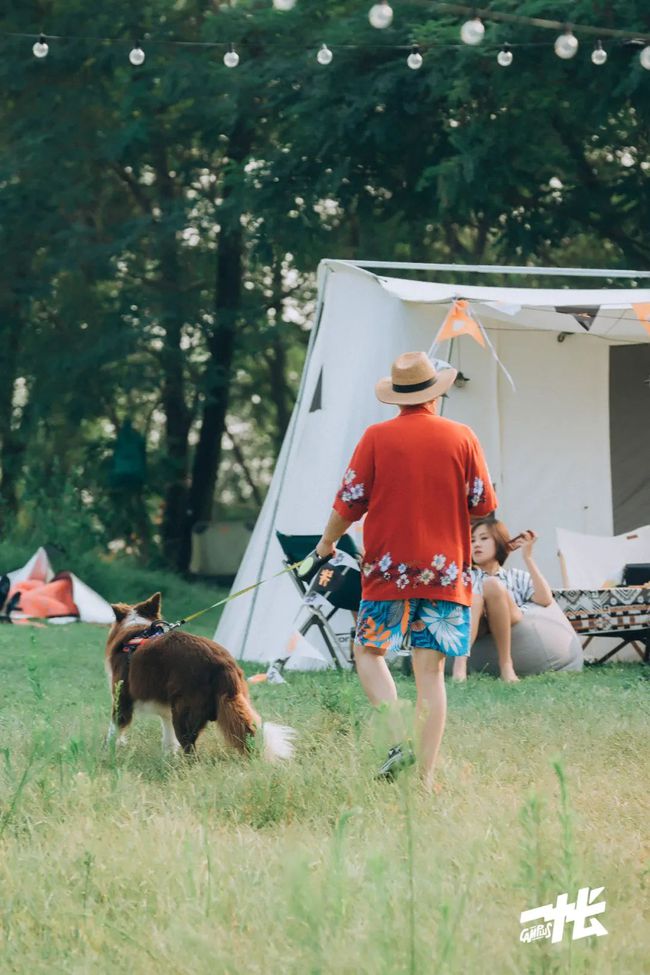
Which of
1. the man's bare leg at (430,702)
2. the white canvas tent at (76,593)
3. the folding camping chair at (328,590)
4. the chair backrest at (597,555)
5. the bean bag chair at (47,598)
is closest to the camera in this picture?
the man's bare leg at (430,702)

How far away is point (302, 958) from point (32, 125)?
13.1 m

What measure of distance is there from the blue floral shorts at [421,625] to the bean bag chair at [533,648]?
2.83 m

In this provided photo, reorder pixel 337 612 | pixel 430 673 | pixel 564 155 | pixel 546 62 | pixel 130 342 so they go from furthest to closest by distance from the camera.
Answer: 1. pixel 130 342
2. pixel 564 155
3. pixel 546 62
4. pixel 337 612
5. pixel 430 673

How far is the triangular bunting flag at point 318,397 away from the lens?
7.98 m

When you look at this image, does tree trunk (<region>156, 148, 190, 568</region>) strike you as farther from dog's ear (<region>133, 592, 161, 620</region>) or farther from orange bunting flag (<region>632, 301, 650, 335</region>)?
dog's ear (<region>133, 592, 161, 620</region>)

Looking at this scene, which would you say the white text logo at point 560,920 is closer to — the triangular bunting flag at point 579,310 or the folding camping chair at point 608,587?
the folding camping chair at point 608,587

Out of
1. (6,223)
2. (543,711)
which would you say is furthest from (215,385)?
(543,711)

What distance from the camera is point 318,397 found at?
315 inches

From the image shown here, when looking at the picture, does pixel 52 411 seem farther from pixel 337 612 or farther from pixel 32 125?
pixel 337 612

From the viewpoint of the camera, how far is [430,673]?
14.0 ft

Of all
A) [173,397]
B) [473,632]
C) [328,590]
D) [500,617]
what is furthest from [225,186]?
[500,617]

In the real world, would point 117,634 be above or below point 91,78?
below

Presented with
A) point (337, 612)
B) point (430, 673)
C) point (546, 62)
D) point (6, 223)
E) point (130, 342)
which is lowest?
point (337, 612)

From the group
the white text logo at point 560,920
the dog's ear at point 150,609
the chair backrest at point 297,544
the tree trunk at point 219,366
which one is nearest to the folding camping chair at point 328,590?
the chair backrest at point 297,544
